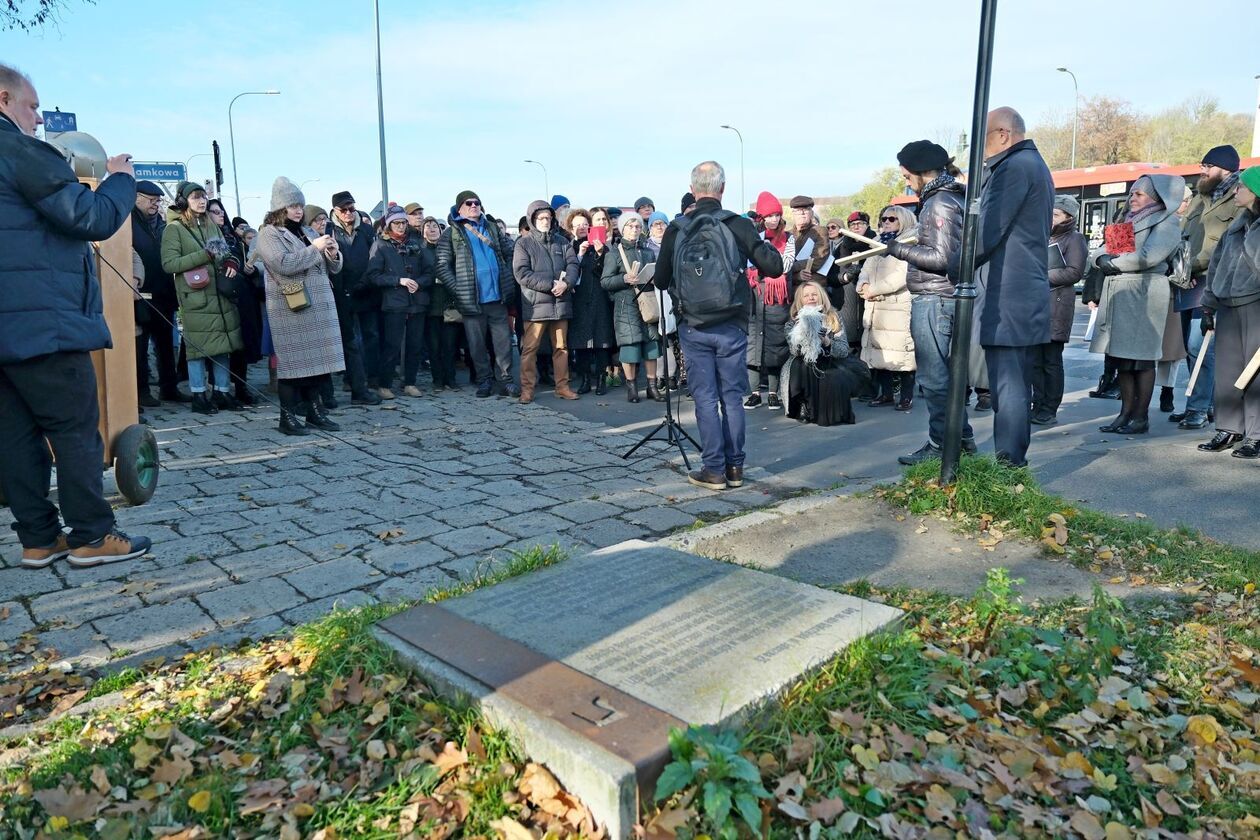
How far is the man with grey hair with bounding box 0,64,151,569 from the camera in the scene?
163 inches

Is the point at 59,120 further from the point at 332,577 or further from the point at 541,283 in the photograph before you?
the point at 332,577

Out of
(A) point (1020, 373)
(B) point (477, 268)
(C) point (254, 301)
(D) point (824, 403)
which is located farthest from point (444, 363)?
(A) point (1020, 373)

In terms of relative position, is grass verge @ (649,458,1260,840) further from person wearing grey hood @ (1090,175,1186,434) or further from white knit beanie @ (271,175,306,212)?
white knit beanie @ (271,175,306,212)

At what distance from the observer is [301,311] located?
25.5ft

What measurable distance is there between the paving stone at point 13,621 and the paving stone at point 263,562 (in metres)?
0.85

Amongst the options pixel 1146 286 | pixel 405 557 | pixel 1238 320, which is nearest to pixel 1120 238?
pixel 1146 286

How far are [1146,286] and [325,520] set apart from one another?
22.5ft

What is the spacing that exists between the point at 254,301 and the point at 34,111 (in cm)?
546

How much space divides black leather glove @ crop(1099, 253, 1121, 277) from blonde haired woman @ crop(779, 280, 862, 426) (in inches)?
91.4

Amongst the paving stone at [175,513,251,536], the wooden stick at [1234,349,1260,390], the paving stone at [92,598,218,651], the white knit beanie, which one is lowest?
the paving stone at [92,598,218,651]

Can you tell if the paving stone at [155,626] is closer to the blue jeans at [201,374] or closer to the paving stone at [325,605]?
the paving stone at [325,605]

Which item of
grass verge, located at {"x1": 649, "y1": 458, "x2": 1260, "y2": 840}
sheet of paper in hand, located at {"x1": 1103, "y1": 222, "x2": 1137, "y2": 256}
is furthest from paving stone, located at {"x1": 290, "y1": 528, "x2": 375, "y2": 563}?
sheet of paper in hand, located at {"x1": 1103, "y1": 222, "x2": 1137, "y2": 256}

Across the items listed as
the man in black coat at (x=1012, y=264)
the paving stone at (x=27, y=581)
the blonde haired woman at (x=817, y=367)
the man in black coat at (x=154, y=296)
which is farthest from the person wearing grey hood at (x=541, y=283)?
the paving stone at (x=27, y=581)

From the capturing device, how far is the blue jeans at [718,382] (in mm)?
5855
